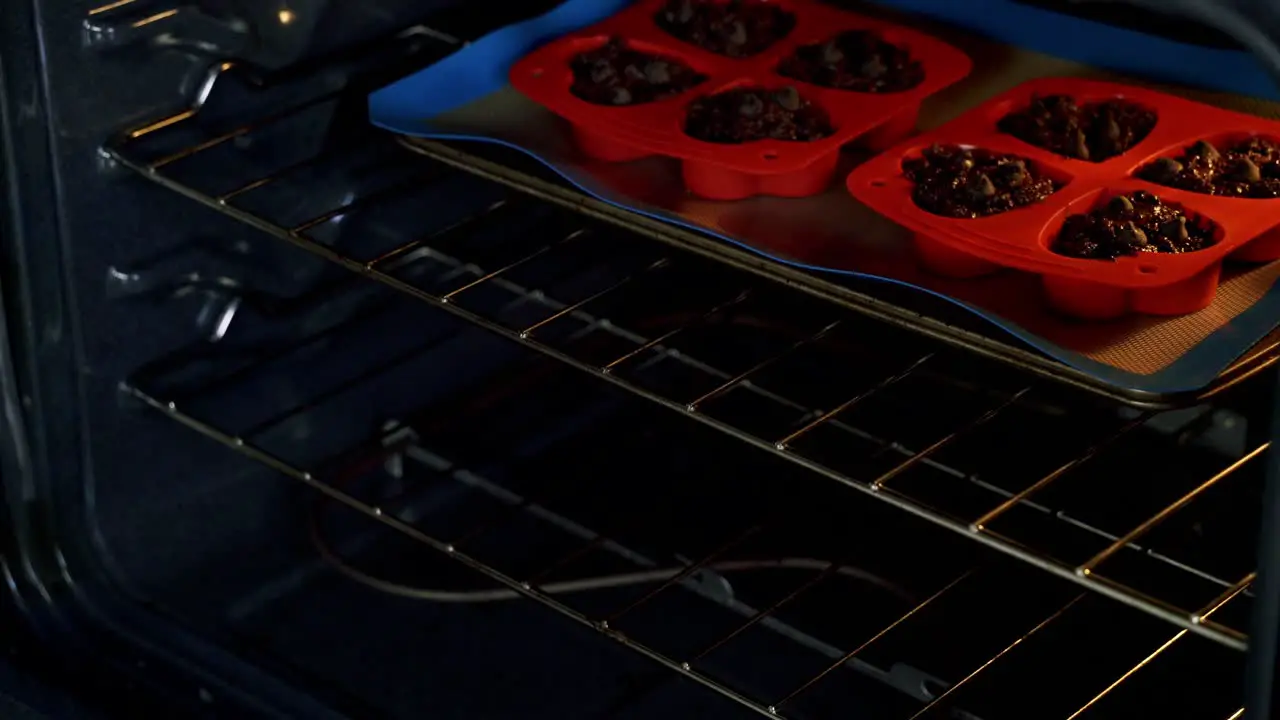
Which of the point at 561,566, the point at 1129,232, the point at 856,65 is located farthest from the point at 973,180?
the point at 561,566

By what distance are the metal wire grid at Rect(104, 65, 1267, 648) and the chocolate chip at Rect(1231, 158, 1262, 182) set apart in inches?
7.2

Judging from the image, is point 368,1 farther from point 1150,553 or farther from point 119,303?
point 1150,553

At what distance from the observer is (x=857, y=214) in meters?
1.23

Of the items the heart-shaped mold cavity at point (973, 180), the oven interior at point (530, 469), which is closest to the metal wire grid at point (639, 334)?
the oven interior at point (530, 469)

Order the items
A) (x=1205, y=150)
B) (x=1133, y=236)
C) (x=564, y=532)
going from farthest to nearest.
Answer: (x=564, y=532) < (x=1205, y=150) < (x=1133, y=236)

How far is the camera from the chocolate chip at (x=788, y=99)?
1.26 metres

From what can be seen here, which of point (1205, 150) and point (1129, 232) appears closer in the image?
point (1129, 232)

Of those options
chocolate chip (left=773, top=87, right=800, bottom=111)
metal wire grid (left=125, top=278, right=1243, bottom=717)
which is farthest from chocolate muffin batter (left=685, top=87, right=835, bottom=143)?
metal wire grid (left=125, top=278, right=1243, bottom=717)

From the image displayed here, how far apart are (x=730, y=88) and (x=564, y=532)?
18.5 inches

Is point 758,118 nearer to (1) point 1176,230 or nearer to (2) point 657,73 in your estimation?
(2) point 657,73

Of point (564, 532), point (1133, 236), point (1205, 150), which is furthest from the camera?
point (564, 532)

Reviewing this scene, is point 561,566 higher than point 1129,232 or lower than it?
lower

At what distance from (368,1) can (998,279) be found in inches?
22.6

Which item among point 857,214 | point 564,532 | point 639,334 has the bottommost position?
point 564,532
